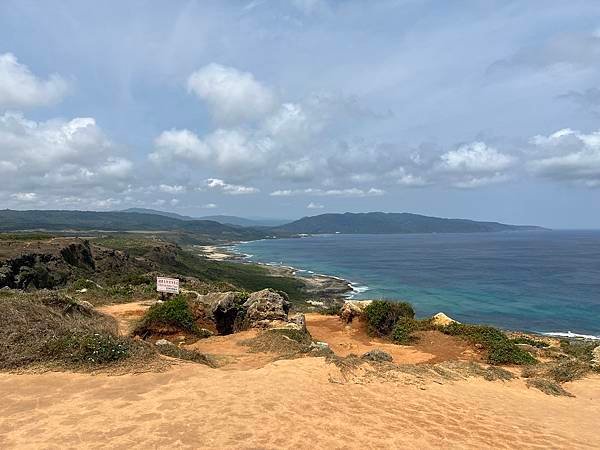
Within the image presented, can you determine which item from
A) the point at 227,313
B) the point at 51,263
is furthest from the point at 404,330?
the point at 51,263

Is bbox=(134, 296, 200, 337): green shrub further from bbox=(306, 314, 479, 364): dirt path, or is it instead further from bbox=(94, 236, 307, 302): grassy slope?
bbox=(94, 236, 307, 302): grassy slope

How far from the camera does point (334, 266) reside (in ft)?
406

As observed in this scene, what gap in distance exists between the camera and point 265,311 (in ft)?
65.7

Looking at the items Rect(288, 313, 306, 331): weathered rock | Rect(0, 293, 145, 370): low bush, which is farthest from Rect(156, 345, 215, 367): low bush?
Rect(288, 313, 306, 331): weathered rock

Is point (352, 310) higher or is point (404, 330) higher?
point (352, 310)

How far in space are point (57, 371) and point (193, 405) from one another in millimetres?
4489

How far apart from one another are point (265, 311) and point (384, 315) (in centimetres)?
809

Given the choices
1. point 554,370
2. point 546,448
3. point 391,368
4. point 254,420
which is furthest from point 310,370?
point 554,370

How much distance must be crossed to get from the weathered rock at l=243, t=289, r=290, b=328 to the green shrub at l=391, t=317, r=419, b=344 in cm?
634

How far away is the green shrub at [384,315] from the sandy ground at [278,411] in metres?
11.0

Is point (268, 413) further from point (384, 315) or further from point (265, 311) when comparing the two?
point (384, 315)

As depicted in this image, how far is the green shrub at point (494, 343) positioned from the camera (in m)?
18.5

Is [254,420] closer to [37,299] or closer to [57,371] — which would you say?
[57,371]

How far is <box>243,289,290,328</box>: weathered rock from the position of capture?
19.7 meters
